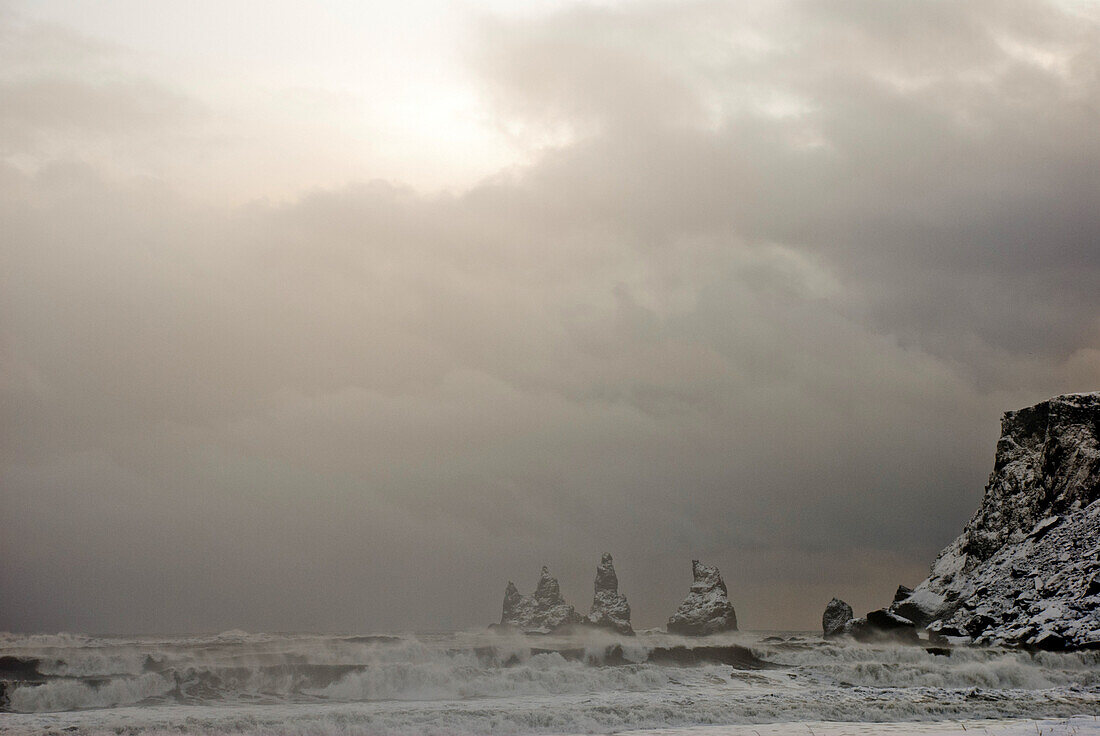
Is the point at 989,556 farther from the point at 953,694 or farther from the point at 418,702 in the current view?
the point at 418,702

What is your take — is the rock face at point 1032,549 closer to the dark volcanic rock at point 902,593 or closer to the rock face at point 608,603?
the dark volcanic rock at point 902,593

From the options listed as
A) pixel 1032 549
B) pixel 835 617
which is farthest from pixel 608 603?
pixel 1032 549

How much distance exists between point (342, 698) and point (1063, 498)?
61272mm

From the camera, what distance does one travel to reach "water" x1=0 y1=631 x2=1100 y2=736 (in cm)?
2606

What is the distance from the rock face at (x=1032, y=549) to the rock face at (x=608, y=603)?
196 feet

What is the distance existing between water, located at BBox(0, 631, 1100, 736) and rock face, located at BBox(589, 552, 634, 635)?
3425 inches

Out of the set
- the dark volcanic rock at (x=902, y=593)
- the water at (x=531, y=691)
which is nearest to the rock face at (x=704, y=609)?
the dark volcanic rock at (x=902, y=593)

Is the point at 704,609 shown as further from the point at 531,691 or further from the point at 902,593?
the point at 531,691

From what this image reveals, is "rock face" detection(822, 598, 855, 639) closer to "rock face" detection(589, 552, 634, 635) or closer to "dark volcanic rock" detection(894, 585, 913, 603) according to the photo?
"dark volcanic rock" detection(894, 585, 913, 603)

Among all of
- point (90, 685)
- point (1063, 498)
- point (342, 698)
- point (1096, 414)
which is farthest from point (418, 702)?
point (1096, 414)

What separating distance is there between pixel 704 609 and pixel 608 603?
27.9 metres

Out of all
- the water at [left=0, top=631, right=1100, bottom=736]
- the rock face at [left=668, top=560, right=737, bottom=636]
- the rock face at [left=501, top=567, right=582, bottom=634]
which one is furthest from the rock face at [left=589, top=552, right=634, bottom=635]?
the water at [left=0, top=631, right=1100, bottom=736]

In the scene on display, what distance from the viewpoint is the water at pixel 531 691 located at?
26062 millimetres

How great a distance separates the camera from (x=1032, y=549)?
62500 mm
